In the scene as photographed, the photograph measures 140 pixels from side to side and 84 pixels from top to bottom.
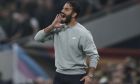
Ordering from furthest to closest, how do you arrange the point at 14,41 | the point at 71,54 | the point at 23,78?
1. the point at 14,41
2. the point at 23,78
3. the point at 71,54

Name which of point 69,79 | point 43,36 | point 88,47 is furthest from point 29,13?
point 88,47

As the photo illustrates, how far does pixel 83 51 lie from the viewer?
1125 centimetres

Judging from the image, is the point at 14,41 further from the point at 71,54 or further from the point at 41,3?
the point at 71,54

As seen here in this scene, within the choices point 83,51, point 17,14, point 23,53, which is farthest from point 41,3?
point 83,51

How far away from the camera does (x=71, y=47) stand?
11219 millimetres

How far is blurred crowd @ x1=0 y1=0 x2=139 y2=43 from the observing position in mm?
19953

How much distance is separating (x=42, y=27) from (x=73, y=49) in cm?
882

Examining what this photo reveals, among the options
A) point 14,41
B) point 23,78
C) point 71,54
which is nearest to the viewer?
point 71,54

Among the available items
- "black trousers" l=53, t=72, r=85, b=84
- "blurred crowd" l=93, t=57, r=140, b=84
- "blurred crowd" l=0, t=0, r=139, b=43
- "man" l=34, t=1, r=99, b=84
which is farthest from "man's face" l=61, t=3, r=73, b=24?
"blurred crowd" l=0, t=0, r=139, b=43

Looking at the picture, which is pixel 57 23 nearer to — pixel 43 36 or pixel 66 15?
pixel 66 15

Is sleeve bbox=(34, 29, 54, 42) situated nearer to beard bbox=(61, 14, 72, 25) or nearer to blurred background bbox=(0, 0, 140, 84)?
beard bbox=(61, 14, 72, 25)

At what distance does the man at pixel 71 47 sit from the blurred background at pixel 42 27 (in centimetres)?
631

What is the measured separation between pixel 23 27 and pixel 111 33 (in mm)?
2365

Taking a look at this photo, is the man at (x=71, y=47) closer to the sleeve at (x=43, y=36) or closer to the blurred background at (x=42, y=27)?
the sleeve at (x=43, y=36)
